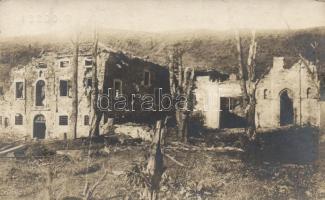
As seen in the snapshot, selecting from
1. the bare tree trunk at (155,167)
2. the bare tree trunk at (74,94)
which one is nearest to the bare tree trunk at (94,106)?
the bare tree trunk at (74,94)

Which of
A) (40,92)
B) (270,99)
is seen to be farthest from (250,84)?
(40,92)

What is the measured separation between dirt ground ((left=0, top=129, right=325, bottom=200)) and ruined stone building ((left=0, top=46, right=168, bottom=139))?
0.24m

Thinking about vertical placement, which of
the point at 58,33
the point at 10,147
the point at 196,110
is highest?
the point at 58,33

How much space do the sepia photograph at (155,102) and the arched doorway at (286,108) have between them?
0.01 m

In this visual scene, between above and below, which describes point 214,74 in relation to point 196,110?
above

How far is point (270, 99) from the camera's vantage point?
18.6 feet

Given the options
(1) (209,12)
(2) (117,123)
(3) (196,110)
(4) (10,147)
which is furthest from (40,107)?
(1) (209,12)

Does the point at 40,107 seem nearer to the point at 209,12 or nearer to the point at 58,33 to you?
the point at 58,33

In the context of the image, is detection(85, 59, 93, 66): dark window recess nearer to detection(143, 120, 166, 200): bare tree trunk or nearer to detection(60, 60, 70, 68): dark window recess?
detection(60, 60, 70, 68): dark window recess

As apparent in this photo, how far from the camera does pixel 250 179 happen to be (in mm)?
5648

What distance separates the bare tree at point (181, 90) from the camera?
18.5ft

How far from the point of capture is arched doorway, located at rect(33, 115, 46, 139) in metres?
5.59

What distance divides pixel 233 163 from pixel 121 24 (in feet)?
7.05

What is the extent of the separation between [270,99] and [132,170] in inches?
73.7
